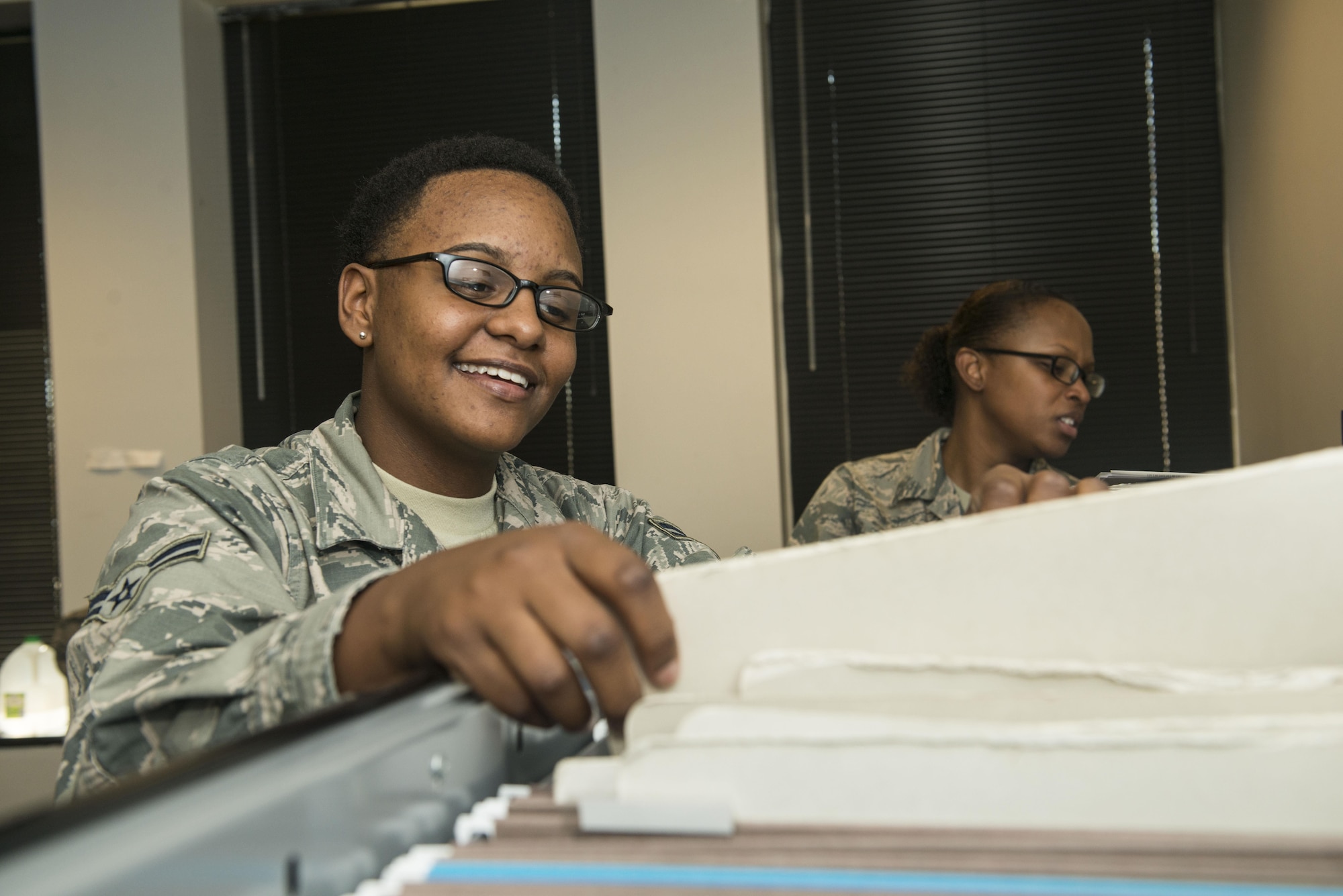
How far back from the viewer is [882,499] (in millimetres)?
2533

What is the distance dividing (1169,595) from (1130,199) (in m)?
3.13

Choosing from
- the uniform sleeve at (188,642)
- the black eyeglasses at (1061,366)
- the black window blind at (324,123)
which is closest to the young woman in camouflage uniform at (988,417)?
the black eyeglasses at (1061,366)

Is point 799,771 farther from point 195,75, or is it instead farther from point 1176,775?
point 195,75

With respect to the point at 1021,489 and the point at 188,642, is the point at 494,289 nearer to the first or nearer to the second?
the point at 188,642

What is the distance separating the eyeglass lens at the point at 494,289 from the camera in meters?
1.16

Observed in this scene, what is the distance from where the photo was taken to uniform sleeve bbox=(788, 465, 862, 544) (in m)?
2.50

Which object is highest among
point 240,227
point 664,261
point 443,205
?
point 240,227

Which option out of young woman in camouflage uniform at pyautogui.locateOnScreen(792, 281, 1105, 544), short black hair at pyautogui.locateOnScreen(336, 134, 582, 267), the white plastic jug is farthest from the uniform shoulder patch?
the white plastic jug

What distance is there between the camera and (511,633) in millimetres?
395

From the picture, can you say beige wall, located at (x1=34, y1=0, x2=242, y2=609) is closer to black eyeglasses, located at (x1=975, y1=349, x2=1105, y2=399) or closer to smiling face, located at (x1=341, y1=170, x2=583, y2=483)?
smiling face, located at (x1=341, y1=170, x2=583, y2=483)

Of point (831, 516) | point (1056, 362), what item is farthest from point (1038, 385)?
point (831, 516)

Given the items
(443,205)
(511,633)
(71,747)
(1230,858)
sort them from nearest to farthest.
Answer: (1230,858)
(511,633)
(71,747)
(443,205)

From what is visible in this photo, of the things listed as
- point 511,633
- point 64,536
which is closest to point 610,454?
point 64,536

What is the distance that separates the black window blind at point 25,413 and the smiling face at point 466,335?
2805 millimetres
